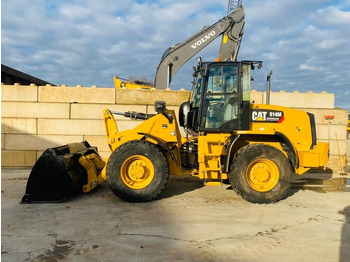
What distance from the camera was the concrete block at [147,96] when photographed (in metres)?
7.58

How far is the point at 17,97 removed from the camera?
24.3 feet

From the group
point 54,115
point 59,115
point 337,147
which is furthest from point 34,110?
point 337,147

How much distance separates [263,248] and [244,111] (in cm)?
247

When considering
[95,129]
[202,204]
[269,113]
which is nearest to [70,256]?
[202,204]

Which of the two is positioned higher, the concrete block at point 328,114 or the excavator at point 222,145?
the concrete block at point 328,114

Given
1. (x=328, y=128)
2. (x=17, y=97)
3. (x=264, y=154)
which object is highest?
(x=17, y=97)

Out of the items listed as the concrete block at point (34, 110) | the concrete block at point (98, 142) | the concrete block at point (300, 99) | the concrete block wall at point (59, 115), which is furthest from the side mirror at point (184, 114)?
the concrete block at point (34, 110)

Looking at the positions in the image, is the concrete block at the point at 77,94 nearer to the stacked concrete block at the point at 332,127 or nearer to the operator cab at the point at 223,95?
the operator cab at the point at 223,95

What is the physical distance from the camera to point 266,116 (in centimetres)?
491

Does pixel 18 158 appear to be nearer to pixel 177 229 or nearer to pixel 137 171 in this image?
pixel 137 171

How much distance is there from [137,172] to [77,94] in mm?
3932

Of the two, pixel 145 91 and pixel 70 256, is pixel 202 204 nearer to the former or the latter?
pixel 70 256

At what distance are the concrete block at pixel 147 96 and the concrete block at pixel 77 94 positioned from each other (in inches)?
11.1

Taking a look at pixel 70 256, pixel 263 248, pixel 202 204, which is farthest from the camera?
pixel 202 204
